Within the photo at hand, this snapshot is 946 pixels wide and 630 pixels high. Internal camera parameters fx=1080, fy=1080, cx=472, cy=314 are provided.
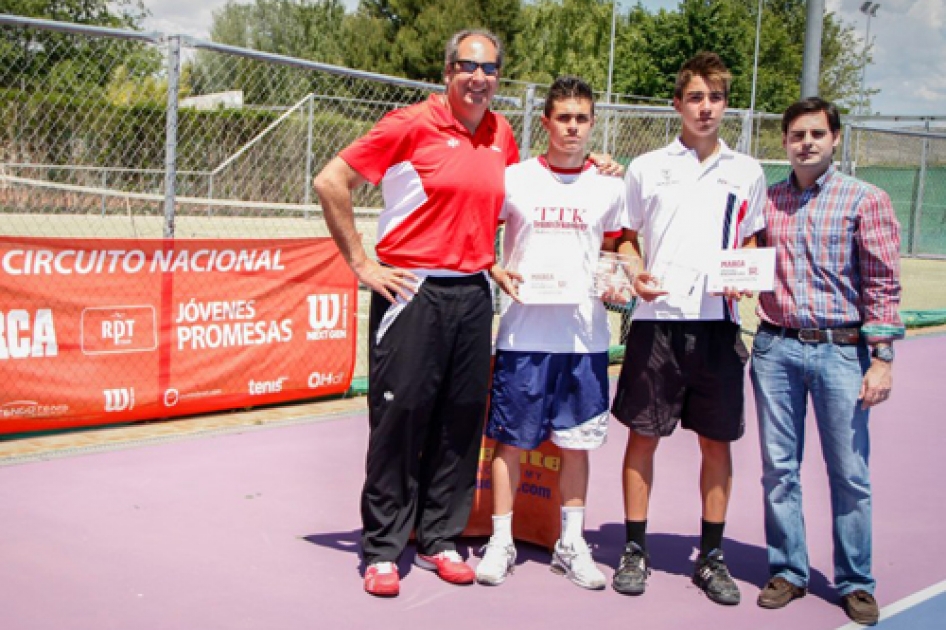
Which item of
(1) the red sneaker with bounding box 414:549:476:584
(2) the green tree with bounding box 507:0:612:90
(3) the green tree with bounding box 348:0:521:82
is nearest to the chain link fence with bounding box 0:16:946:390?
(1) the red sneaker with bounding box 414:549:476:584

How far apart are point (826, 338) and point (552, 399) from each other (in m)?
1.13

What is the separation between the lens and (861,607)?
428 centimetres

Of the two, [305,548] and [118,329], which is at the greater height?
[118,329]

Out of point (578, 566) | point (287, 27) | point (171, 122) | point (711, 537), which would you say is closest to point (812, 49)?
point (171, 122)

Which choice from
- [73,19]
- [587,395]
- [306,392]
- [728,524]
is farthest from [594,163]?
[73,19]

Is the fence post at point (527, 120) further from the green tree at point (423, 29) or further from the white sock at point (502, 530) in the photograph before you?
the green tree at point (423, 29)

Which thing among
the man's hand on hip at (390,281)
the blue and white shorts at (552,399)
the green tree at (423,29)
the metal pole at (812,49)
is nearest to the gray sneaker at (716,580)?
the blue and white shorts at (552,399)

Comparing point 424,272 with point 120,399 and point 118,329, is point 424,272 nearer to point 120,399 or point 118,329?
point 118,329

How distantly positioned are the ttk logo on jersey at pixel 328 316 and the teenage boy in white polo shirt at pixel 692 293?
12.1 feet

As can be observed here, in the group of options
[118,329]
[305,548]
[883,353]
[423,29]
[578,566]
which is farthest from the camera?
[423,29]

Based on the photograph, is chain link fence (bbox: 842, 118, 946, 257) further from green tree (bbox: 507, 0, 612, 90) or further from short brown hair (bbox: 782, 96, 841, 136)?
green tree (bbox: 507, 0, 612, 90)

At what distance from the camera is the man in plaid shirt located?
420 cm

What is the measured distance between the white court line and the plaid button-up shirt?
113 cm

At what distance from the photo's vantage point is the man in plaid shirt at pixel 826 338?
420 centimetres
